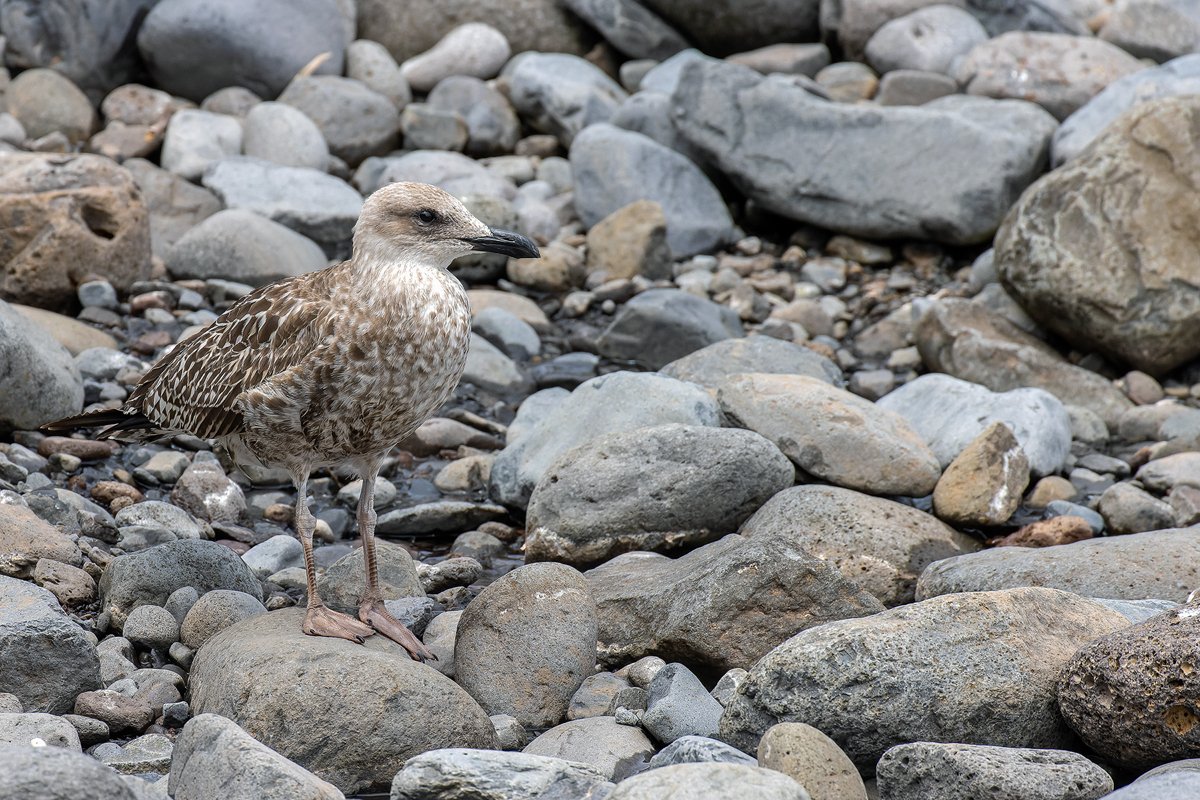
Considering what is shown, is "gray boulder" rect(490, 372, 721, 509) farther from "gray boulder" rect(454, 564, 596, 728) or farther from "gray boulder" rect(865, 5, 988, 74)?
"gray boulder" rect(865, 5, 988, 74)

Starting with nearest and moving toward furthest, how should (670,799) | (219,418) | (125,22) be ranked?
1. (670,799)
2. (219,418)
3. (125,22)

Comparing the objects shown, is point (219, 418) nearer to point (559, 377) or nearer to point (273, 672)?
point (273, 672)

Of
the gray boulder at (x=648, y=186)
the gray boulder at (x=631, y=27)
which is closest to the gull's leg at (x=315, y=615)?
the gray boulder at (x=648, y=186)

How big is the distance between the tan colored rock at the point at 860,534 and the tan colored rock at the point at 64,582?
3.27 m

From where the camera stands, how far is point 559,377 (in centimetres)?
875

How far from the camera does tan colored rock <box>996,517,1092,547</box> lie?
6340 mm

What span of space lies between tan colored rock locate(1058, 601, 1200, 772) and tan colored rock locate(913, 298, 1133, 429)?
4522mm

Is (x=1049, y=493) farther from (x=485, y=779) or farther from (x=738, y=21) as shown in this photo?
(x=738, y=21)

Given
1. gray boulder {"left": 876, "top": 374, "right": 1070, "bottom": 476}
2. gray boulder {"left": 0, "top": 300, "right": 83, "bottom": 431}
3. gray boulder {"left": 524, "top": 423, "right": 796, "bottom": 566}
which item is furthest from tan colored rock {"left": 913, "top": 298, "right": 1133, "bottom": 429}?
gray boulder {"left": 0, "top": 300, "right": 83, "bottom": 431}

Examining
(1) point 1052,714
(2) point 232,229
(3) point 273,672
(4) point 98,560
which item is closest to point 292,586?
(4) point 98,560

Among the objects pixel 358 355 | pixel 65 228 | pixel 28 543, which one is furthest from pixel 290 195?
pixel 358 355

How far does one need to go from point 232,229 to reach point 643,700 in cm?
631

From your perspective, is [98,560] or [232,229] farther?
[232,229]

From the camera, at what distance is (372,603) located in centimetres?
511
